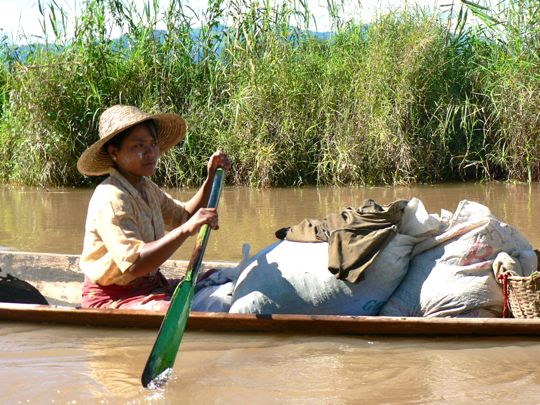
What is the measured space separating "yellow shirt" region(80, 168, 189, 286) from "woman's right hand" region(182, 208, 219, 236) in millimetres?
263

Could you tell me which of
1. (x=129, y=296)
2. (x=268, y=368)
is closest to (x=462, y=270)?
(x=268, y=368)

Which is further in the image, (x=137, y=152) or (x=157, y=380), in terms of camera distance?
(x=137, y=152)

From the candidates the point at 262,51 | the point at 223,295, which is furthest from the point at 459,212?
the point at 262,51

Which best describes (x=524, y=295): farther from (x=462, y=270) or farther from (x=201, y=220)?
(x=201, y=220)

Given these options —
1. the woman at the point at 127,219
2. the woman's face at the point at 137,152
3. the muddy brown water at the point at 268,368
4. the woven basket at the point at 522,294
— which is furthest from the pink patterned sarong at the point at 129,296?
the woven basket at the point at 522,294

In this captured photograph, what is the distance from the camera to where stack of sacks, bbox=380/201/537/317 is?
3.48 metres

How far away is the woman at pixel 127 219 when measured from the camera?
346 centimetres

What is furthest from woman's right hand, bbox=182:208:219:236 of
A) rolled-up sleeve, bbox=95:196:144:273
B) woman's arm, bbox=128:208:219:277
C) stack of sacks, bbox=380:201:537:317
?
stack of sacks, bbox=380:201:537:317

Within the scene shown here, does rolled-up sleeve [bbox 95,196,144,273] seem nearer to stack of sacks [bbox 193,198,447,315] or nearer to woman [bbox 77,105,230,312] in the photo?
woman [bbox 77,105,230,312]

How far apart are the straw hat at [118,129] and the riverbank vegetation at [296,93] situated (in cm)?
442

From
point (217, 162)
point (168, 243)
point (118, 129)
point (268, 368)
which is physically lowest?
point (268, 368)

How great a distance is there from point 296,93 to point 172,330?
5.39 meters

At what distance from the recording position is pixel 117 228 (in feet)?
11.4

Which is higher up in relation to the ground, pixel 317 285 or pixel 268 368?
pixel 317 285
